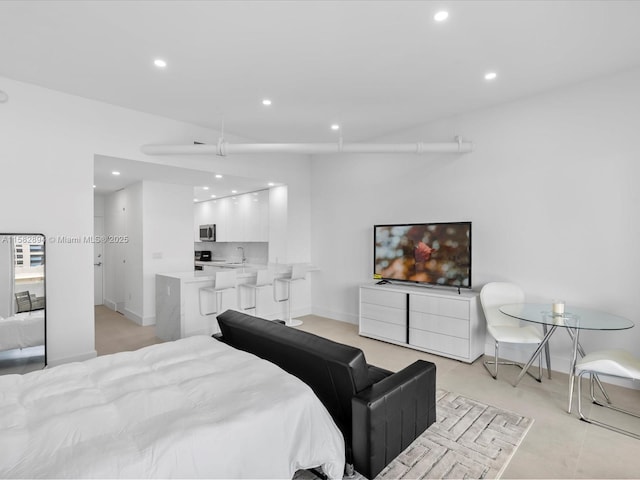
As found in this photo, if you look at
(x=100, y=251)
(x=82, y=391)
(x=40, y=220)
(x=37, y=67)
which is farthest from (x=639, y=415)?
(x=100, y=251)

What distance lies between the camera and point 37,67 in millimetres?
3223

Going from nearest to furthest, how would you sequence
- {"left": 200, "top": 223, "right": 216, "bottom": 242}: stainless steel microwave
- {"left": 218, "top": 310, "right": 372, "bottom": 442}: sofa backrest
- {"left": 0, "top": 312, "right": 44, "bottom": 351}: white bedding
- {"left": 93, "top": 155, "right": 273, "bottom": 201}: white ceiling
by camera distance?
{"left": 218, "top": 310, "right": 372, "bottom": 442}: sofa backrest → {"left": 0, "top": 312, "right": 44, "bottom": 351}: white bedding → {"left": 93, "top": 155, "right": 273, "bottom": 201}: white ceiling → {"left": 200, "top": 223, "right": 216, "bottom": 242}: stainless steel microwave

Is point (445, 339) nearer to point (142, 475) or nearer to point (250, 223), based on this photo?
point (142, 475)

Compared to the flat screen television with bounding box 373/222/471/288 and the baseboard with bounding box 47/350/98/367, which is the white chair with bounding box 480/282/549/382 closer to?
the flat screen television with bounding box 373/222/471/288

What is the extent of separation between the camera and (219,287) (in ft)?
15.8

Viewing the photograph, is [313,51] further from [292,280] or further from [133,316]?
[133,316]

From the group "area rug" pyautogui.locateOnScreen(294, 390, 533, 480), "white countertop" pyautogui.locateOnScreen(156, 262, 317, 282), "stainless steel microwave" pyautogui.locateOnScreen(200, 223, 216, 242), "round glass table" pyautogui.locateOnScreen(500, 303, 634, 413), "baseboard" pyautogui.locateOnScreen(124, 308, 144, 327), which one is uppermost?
"stainless steel microwave" pyautogui.locateOnScreen(200, 223, 216, 242)

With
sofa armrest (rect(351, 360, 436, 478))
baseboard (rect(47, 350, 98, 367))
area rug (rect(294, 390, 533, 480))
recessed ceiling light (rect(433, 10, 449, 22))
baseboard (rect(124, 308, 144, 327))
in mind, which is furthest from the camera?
baseboard (rect(124, 308, 144, 327))

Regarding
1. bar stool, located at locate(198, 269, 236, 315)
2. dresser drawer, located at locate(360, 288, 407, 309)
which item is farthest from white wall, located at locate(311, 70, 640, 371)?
bar stool, located at locate(198, 269, 236, 315)

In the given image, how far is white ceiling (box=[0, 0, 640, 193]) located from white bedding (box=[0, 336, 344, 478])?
2.52 metres

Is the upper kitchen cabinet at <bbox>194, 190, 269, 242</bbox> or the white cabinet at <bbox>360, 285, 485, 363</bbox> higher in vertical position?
the upper kitchen cabinet at <bbox>194, 190, 269, 242</bbox>

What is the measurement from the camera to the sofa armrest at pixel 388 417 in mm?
1904

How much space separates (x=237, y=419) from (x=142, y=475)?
420 millimetres

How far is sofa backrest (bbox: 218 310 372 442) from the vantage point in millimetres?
2014
